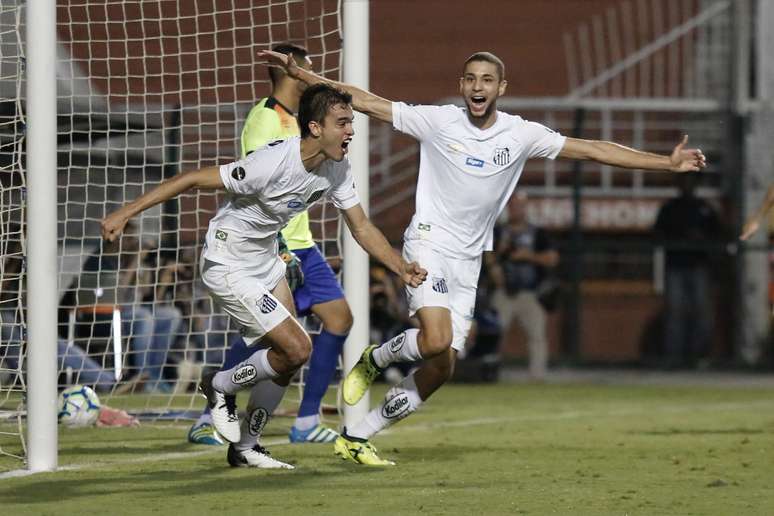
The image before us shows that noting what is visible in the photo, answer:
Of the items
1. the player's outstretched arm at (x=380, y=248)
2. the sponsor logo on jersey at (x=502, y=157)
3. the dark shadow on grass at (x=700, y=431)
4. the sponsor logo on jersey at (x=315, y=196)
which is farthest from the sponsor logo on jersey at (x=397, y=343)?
the dark shadow on grass at (x=700, y=431)

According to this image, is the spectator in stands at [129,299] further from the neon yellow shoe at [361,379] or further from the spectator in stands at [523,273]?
the spectator in stands at [523,273]

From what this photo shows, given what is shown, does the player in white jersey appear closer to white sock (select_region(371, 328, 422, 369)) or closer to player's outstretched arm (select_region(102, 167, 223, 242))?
white sock (select_region(371, 328, 422, 369))

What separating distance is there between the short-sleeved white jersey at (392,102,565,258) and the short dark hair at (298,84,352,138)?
62 centimetres

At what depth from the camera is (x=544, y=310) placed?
16531 mm

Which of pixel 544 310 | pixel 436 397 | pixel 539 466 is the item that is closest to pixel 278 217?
pixel 539 466

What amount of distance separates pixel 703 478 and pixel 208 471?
2.46 metres

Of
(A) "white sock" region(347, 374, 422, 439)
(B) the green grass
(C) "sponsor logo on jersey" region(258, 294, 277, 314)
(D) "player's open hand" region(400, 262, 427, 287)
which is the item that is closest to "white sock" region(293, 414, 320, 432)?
(B) the green grass

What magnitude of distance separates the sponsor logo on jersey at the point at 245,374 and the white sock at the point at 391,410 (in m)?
0.71

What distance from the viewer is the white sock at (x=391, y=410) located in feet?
27.2

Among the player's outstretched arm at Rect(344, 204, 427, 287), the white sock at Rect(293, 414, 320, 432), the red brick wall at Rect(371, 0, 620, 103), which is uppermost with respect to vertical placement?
the red brick wall at Rect(371, 0, 620, 103)

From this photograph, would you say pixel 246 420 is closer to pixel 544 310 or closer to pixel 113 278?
pixel 113 278

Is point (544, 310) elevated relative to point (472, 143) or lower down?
lower down

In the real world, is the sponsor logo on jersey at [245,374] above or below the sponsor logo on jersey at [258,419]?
above

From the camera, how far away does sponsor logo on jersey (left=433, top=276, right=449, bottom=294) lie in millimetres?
8267
